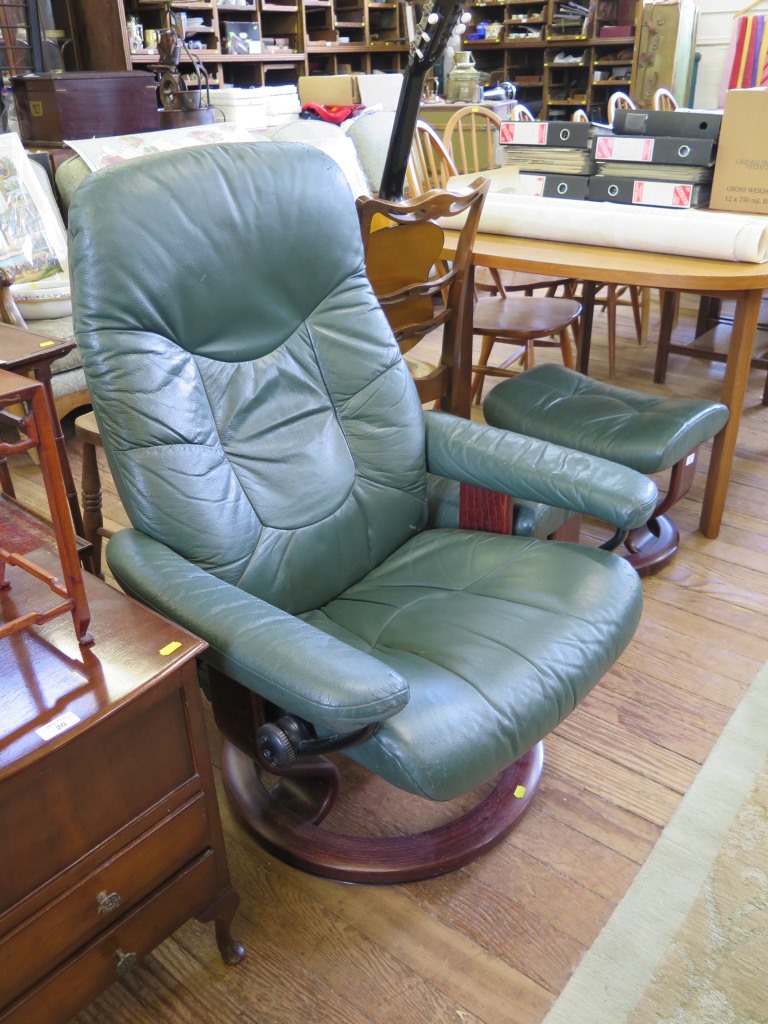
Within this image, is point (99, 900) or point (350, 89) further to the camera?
point (350, 89)

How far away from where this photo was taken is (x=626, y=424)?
6.48ft

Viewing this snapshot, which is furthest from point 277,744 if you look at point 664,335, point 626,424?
point 664,335

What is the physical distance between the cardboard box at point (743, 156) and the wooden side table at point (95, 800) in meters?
1.99

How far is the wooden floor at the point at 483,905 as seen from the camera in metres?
1.18

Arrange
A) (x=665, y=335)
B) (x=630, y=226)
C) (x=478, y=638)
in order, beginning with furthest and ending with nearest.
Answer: (x=665, y=335) → (x=630, y=226) → (x=478, y=638)

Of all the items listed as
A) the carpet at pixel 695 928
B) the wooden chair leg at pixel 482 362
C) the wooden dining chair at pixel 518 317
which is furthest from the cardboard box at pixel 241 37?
the carpet at pixel 695 928

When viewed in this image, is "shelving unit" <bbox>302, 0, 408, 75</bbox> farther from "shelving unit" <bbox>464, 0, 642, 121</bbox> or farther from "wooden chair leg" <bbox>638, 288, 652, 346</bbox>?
"wooden chair leg" <bbox>638, 288, 652, 346</bbox>

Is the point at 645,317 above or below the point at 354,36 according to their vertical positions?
below

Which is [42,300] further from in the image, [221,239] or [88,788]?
[88,788]

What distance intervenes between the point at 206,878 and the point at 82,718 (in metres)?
0.38

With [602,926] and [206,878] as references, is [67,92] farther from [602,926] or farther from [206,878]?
[602,926]

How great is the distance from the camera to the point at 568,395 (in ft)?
7.18

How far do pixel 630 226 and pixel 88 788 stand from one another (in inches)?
71.4

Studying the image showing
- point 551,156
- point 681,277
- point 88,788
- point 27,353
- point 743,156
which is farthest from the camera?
point 551,156
